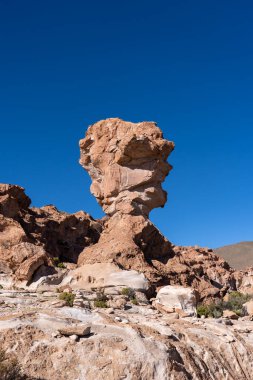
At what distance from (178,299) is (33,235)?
48.5 feet

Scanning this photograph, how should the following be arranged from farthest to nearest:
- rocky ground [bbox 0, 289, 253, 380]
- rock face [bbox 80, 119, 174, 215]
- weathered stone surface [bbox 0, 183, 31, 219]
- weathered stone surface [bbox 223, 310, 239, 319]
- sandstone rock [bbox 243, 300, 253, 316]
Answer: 1. weathered stone surface [bbox 0, 183, 31, 219]
2. rock face [bbox 80, 119, 174, 215]
3. sandstone rock [bbox 243, 300, 253, 316]
4. weathered stone surface [bbox 223, 310, 239, 319]
5. rocky ground [bbox 0, 289, 253, 380]

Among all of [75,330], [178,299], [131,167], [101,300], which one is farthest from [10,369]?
[131,167]

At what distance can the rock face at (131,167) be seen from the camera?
30438 mm

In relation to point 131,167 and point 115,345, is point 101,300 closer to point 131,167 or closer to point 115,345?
point 115,345

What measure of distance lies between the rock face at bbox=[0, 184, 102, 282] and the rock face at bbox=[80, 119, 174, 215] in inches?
240

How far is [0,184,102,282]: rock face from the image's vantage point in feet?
80.1

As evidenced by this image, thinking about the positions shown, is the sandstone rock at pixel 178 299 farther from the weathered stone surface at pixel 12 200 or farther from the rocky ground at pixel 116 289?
the weathered stone surface at pixel 12 200

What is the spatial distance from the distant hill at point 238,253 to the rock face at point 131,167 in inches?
4176

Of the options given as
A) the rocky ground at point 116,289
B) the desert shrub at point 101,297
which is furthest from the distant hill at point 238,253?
the desert shrub at point 101,297

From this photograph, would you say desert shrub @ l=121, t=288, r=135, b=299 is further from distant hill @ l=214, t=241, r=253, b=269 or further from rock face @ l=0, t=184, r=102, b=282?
distant hill @ l=214, t=241, r=253, b=269

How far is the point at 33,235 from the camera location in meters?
32.2

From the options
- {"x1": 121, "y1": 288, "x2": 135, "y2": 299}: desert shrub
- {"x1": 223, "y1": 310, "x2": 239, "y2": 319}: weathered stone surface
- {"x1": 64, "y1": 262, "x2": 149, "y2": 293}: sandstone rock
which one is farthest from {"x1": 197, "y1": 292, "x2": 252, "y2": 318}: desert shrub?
{"x1": 121, "y1": 288, "x2": 135, "y2": 299}: desert shrub

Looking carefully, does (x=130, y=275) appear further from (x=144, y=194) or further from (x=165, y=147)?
(x=165, y=147)

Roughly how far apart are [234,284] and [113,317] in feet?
95.0
